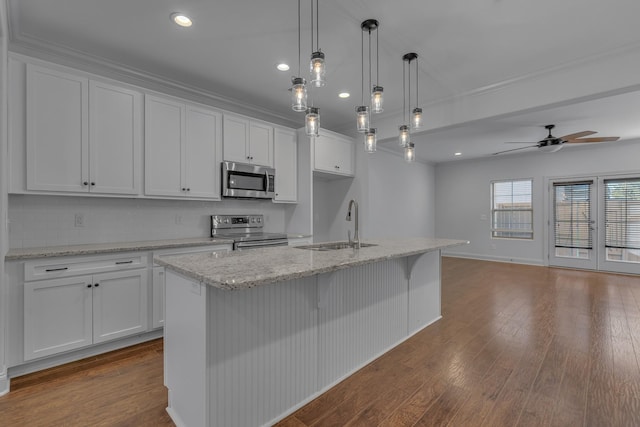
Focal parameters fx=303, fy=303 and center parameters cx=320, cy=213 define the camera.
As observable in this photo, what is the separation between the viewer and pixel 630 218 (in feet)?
19.4

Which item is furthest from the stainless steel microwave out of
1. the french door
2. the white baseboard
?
the french door

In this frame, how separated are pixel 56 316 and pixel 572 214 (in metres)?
8.60

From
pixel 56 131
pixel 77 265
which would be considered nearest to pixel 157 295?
pixel 77 265

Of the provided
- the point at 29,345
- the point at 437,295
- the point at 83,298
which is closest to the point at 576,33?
the point at 437,295

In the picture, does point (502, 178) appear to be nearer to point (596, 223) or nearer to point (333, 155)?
point (596, 223)

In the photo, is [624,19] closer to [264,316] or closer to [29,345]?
[264,316]

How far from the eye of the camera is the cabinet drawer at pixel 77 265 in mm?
2207

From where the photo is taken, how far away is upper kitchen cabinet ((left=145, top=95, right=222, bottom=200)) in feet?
9.93

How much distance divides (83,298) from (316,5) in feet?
9.48

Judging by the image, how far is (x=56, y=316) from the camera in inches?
90.1

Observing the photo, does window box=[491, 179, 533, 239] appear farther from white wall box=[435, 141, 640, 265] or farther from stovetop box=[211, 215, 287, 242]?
stovetop box=[211, 215, 287, 242]

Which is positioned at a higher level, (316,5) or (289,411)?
(316,5)

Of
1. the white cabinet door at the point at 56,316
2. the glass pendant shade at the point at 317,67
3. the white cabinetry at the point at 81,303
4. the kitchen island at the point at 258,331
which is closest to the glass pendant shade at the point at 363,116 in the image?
the glass pendant shade at the point at 317,67

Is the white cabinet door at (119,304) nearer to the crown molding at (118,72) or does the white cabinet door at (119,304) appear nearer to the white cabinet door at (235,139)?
the white cabinet door at (235,139)
